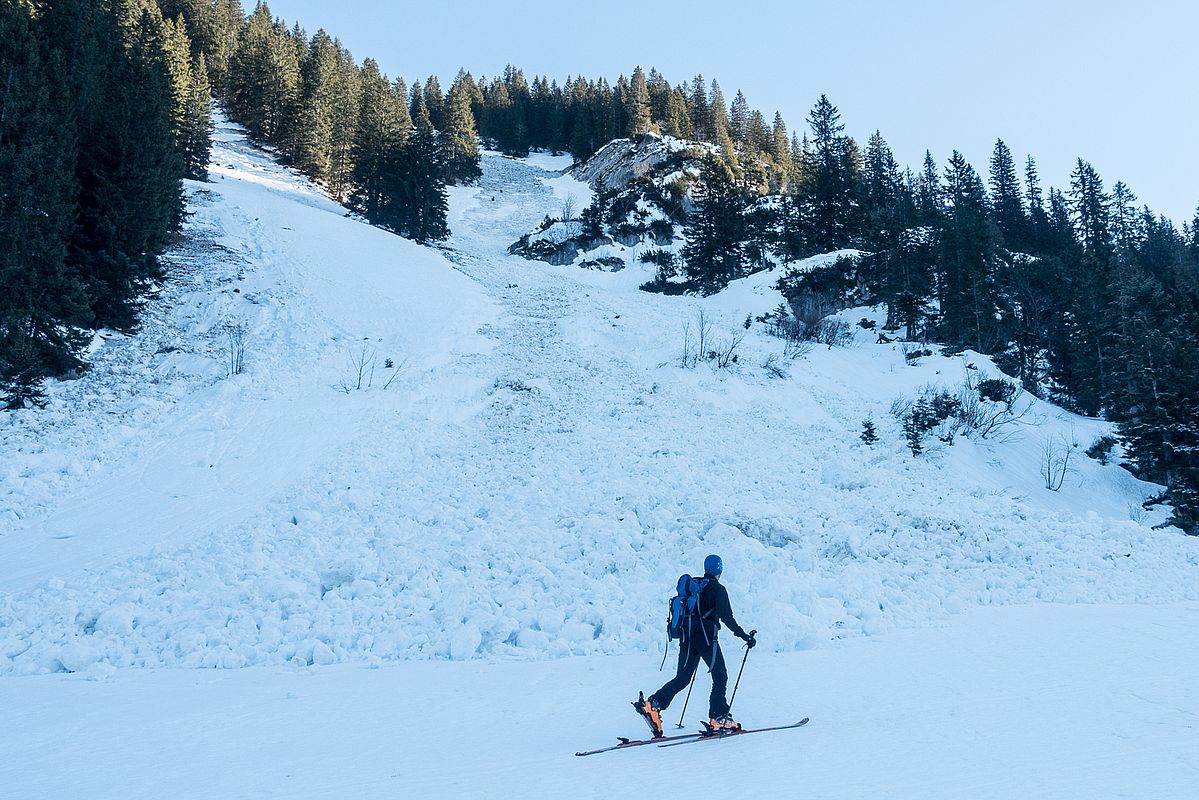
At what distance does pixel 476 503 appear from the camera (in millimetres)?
11930

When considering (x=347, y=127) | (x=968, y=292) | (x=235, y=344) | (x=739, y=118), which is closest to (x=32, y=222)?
(x=235, y=344)

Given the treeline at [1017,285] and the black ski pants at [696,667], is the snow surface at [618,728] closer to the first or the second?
the black ski pants at [696,667]

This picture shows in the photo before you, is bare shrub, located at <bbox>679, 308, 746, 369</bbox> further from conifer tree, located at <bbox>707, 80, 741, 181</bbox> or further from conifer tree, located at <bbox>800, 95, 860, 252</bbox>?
conifer tree, located at <bbox>707, 80, 741, 181</bbox>

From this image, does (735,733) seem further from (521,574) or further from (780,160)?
(780,160)

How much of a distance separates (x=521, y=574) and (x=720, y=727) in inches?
176

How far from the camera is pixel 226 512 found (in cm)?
1100

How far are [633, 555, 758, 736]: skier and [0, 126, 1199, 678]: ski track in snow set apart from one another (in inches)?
86.1

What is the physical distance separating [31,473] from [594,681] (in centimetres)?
1165

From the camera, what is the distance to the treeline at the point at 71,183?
13.8 metres

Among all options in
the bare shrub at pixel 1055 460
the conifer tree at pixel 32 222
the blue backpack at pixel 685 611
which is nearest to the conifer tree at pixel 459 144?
the conifer tree at pixel 32 222

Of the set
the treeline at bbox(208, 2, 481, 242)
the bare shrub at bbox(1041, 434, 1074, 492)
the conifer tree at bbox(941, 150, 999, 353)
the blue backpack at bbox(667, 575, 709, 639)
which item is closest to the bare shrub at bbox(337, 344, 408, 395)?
the blue backpack at bbox(667, 575, 709, 639)

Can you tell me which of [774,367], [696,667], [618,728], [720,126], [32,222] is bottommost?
[618,728]

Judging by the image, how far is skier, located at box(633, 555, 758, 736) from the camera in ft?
17.9

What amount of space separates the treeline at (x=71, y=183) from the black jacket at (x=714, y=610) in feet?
51.8
